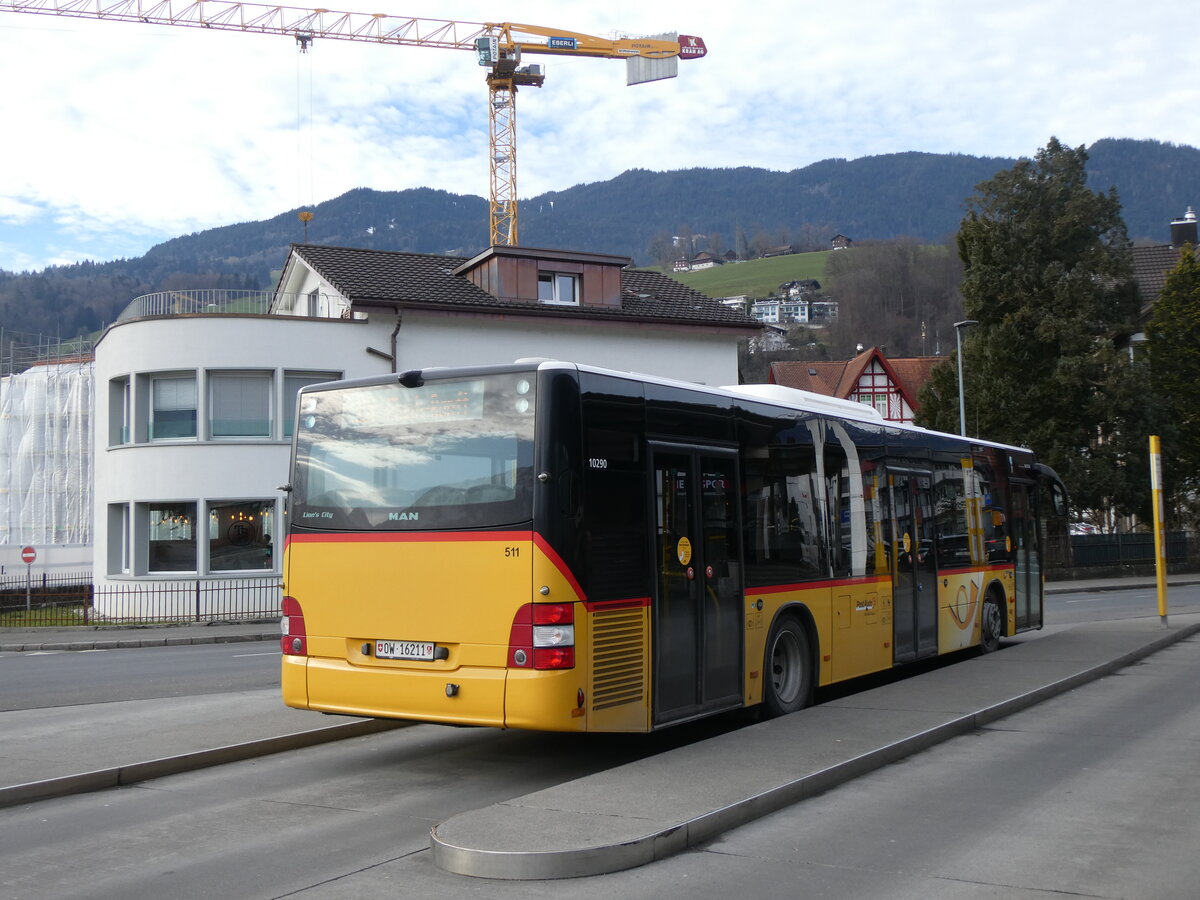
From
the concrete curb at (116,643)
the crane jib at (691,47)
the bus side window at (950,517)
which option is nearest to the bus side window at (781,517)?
the bus side window at (950,517)

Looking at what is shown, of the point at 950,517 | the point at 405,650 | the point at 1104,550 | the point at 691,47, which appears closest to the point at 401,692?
the point at 405,650

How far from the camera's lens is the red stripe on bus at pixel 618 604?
8.12 metres

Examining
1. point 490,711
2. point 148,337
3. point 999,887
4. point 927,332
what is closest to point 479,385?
point 490,711

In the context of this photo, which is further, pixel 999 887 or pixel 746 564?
pixel 746 564

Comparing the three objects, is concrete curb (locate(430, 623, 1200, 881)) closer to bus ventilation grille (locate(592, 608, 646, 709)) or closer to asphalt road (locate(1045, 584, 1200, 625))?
bus ventilation grille (locate(592, 608, 646, 709))

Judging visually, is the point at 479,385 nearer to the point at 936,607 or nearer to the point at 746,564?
the point at 746,564

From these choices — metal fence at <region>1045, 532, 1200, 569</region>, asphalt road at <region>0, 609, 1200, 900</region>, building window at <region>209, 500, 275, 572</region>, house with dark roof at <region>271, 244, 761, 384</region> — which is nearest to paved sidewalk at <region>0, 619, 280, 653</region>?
building window at <region>209, 500, 275, 572</region>

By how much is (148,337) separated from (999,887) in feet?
94.0

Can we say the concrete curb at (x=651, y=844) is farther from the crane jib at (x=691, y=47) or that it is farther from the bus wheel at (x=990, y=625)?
the crane jib at (x=691, y=47)

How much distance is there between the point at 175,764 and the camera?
8992 millimetres

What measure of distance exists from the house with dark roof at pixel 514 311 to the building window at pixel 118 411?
6.02m

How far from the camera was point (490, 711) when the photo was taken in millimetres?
8047

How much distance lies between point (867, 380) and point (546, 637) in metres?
77.6

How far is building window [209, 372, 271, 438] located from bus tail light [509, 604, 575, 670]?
78.3ft
